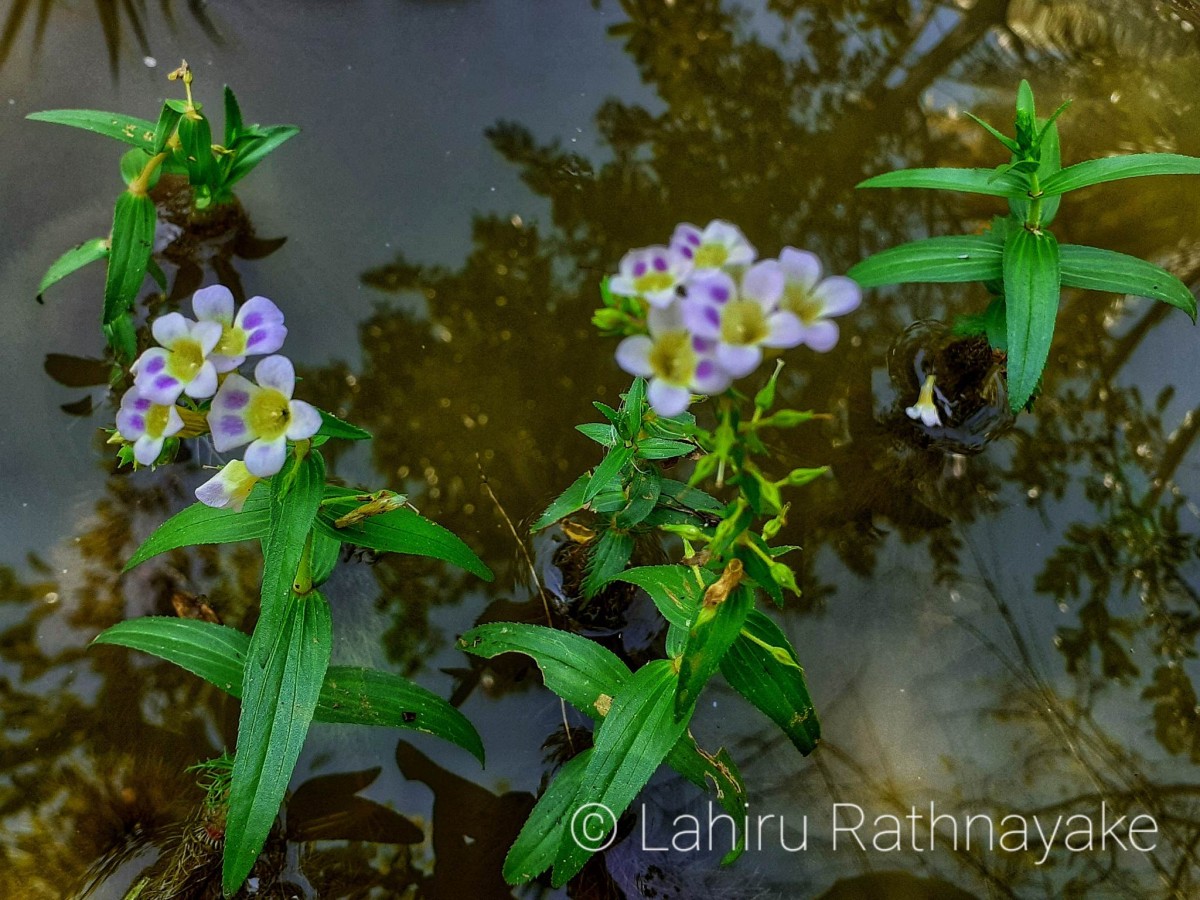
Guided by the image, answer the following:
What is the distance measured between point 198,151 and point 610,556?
5.69 feet

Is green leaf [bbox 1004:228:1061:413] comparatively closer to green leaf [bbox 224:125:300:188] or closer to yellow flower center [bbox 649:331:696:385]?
yellow flower center [bbox 649:331:696:385]

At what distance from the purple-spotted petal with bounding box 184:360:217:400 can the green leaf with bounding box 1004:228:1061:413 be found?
1.86 meters

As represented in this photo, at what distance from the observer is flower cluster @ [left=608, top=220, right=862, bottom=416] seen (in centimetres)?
119

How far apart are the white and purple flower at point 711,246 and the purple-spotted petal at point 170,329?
2.82 feet

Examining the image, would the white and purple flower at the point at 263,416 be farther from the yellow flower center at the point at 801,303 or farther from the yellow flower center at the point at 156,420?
the yellow flower center at the point at 801,303

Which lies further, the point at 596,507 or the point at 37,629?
the point at 37,629

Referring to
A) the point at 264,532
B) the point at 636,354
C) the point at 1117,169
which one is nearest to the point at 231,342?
the point at 264,532

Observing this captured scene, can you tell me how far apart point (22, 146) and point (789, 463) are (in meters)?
2.95

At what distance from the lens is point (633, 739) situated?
187 centimetres

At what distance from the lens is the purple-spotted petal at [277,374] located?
1.43m

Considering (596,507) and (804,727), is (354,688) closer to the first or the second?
(596,507)

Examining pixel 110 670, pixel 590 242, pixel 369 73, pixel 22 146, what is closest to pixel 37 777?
pixel 110 670

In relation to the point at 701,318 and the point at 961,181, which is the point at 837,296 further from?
the point at 961,181

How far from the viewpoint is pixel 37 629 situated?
2.54 meters
